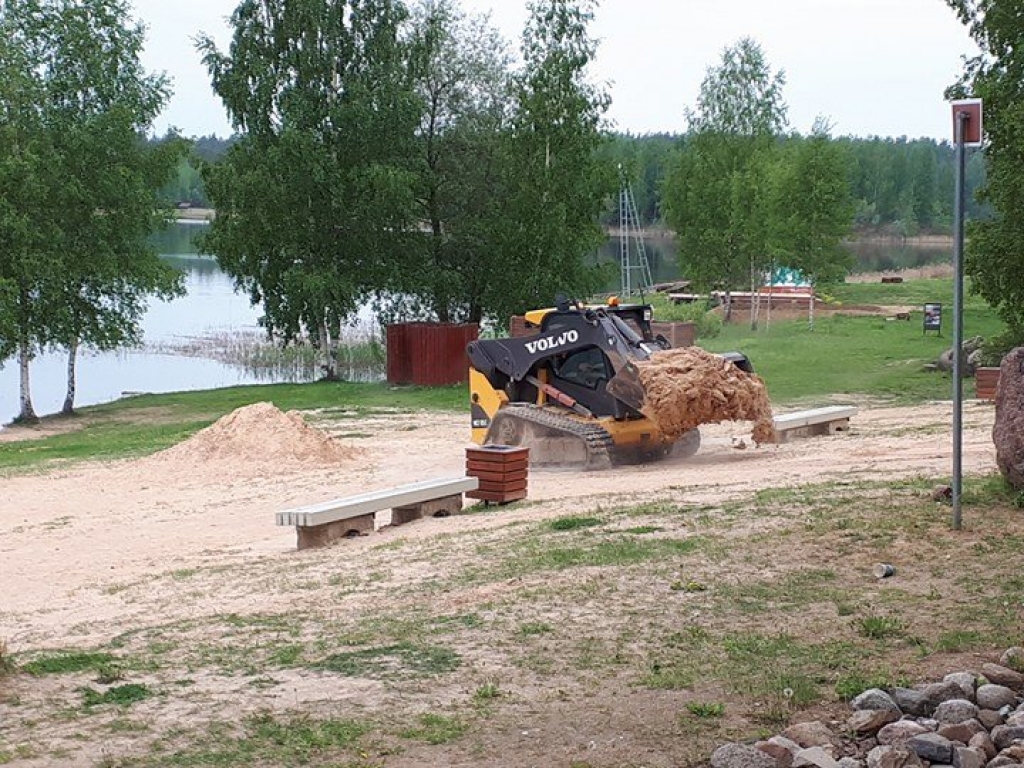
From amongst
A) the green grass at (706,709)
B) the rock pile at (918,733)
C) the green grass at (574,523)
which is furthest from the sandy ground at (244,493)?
the rock pile at (918,733)

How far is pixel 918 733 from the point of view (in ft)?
21.3

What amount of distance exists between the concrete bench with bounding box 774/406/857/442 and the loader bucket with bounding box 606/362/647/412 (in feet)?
7.83

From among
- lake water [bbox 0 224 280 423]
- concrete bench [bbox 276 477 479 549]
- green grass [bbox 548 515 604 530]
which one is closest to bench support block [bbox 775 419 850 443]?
concrete bench [bbox 276 477 479 549]

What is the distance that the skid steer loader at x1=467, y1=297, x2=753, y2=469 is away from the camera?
734 inches

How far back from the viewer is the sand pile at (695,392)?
18047 mm

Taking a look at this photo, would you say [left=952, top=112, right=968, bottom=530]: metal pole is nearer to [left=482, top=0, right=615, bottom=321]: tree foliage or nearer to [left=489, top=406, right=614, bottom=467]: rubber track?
[left=489, top=406, right=614, bottom=467]: rubber track

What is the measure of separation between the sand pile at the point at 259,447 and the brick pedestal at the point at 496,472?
5586mm

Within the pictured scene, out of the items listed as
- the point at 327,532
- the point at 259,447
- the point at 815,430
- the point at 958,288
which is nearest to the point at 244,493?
the point at 259,447

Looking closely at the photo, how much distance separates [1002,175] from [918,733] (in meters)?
21.9

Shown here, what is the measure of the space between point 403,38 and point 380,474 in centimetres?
2056

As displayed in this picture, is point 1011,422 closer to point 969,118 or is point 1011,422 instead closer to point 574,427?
point 969,118

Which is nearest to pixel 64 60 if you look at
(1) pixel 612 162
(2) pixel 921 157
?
(1) pixel 612 162

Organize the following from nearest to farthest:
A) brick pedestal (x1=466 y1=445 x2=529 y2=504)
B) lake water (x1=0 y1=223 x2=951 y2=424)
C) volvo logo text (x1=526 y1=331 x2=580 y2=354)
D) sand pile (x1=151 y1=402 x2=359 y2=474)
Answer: brick pedestal (x1=466 y1=445 x2=529 y2=504), volvo logo text (x1=526 y1=331 x2=580 y2=354), sand pile (x1=151 y1=402 x2=359 y2=474), lake water (x1=0 y1=223 x2=951 y2=424)

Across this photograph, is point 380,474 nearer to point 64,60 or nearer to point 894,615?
point 894,615
